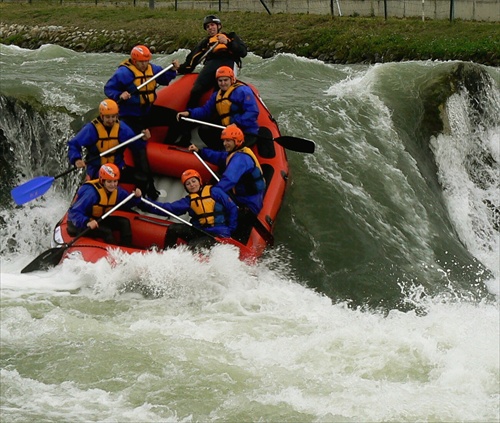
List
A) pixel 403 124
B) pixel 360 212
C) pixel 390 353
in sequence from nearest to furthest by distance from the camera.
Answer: pixel 390 353 → pixel 360 212 → pixel 403 124

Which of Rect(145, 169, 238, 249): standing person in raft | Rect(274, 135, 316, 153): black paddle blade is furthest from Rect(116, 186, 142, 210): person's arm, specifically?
Rect(274, 135, 316, 153): black paddle blade

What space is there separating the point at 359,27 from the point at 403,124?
10471mm

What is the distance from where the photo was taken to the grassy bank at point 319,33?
20641 mm

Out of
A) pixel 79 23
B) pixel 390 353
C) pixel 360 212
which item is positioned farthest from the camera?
pixel 79 23

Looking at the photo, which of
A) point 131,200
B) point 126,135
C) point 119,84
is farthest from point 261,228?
point 119,84

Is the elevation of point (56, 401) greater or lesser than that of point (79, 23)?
lesser

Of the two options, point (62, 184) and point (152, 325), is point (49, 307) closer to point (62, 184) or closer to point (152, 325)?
point (152, 325)

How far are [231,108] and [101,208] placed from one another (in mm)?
2168

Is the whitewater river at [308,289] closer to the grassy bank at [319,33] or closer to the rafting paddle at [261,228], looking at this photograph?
the rafting paddle at [261,228]

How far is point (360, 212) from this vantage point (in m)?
11.0

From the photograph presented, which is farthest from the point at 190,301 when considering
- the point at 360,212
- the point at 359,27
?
the point at 359,27

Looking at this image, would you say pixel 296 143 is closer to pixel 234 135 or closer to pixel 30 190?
pixel 234 135

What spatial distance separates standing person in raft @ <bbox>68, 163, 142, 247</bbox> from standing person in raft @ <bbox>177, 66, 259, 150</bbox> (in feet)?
5.33

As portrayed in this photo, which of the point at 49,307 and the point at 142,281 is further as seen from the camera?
the point at 142,281
